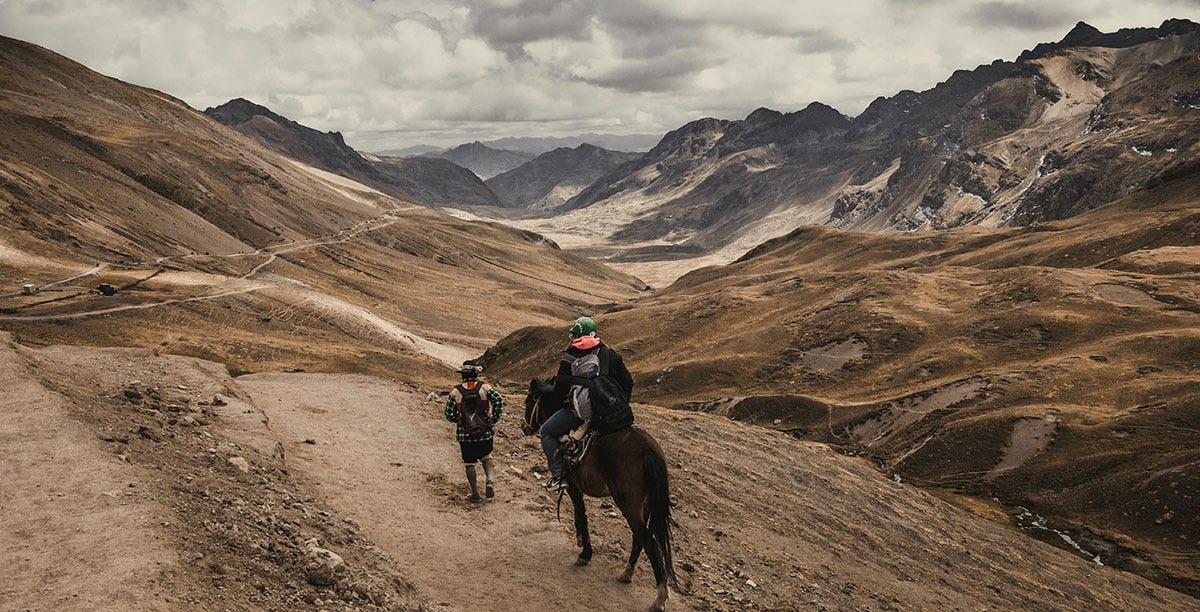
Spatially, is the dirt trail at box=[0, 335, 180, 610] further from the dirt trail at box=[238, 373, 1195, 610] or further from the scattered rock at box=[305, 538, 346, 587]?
the dirt trail at box=[238, 373, 1195, 610]

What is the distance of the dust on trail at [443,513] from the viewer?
12.6m

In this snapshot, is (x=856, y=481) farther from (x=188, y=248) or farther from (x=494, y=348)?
(x=188, y=248)

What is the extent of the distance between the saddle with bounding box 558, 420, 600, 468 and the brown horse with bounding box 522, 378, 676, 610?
10 centimetres

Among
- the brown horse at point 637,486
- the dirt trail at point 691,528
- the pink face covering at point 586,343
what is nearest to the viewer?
the brown horse at point 637,486

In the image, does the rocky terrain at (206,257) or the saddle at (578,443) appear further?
the rocky terrain at (206,257)

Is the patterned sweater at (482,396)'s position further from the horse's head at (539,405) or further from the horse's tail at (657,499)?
the horse's tail at (657,499)

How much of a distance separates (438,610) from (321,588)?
5.89 ft

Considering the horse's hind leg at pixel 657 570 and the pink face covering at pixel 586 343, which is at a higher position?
the pink face covering at pixel 586 343

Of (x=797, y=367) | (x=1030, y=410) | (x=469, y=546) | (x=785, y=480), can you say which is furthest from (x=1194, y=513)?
(x=469, y=546)

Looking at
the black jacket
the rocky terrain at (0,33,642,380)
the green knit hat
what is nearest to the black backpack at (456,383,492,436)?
the black jacket

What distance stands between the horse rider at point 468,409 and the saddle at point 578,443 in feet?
10.2

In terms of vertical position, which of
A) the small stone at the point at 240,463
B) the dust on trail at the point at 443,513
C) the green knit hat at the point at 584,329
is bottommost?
the dust on trail at the point at 443,513

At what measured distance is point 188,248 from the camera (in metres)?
89.2

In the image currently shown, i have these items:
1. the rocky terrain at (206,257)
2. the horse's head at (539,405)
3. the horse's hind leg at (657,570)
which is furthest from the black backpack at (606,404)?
the rocky terrain at (206,257)
